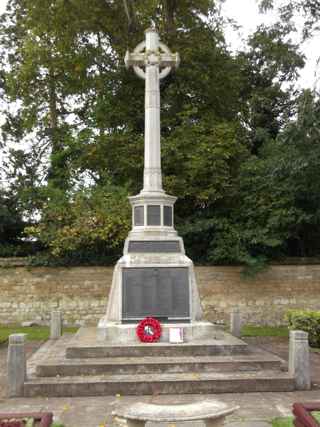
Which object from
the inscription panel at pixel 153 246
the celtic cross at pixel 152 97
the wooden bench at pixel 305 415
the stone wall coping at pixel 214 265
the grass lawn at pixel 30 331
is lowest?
the grass lawn at pixel 30 331

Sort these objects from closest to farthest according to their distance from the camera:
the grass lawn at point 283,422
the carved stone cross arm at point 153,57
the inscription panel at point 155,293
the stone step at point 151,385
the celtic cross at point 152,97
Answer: the grass lawn at point 283,422, the stone step at point 151,385, the inscription panel at point 155,293, the celtic cross at point 152,97, the carved stone cross arm at point 153,57

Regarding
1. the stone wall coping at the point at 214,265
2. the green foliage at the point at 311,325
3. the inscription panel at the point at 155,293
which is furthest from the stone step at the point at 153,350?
the stone wall coping at the point at 214,265

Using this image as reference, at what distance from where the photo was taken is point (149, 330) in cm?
916

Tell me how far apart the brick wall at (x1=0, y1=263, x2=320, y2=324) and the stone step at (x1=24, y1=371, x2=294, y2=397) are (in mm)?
10082

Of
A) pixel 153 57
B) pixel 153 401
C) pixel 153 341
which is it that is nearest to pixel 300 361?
pixel 153 401

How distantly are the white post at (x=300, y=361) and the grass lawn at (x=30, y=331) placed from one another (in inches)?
327

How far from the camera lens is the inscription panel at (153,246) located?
10.0 m

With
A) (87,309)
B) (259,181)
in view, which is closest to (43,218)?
(87,309)

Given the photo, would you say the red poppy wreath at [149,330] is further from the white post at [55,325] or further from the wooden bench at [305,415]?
the white post at [55,325]

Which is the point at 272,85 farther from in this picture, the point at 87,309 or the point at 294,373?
the point at 294,373

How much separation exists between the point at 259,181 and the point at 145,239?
30.9 feet

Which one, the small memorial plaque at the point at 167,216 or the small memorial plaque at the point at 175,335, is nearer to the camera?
the small memorial plaque at the point at 175,335

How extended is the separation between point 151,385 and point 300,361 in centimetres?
240

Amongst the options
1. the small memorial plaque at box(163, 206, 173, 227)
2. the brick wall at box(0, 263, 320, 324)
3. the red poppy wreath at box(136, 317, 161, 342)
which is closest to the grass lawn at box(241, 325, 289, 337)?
the brick wall at box(0, 263, 320, 324)
